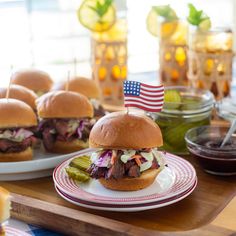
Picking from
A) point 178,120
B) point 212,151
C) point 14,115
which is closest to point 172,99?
point 178,120

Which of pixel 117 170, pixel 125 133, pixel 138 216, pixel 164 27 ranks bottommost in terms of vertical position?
pixel 138 216

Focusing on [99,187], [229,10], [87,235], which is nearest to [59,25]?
[229,10]

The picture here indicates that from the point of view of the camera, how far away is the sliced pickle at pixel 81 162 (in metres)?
1.80

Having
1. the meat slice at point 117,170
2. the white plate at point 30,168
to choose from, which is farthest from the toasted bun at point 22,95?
the meat slice at point 117,170

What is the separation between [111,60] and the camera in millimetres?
2748

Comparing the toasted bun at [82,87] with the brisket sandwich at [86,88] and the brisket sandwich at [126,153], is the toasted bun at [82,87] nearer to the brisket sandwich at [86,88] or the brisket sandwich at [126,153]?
the brisket sandwich at [86,88]

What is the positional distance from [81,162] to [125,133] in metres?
0.23

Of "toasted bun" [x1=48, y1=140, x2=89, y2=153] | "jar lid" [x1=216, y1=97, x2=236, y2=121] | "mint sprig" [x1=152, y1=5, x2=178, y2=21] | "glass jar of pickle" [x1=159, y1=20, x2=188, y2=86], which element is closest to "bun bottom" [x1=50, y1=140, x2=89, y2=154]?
"toasted bun" [x1=48, y1=140, x2=89, y2=153]

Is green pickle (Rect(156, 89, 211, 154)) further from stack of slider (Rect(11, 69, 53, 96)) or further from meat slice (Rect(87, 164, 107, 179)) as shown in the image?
stack of slider (Rect(11, 69, 53, 96))

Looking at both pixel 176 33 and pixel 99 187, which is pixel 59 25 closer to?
pixel 176 33

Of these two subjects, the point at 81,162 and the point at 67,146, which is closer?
the point at 81,162

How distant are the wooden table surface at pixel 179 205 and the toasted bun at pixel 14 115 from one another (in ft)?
0.73

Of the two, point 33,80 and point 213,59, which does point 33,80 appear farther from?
point 213,59

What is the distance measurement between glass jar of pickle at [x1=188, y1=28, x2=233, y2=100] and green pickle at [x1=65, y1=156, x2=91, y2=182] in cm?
95
